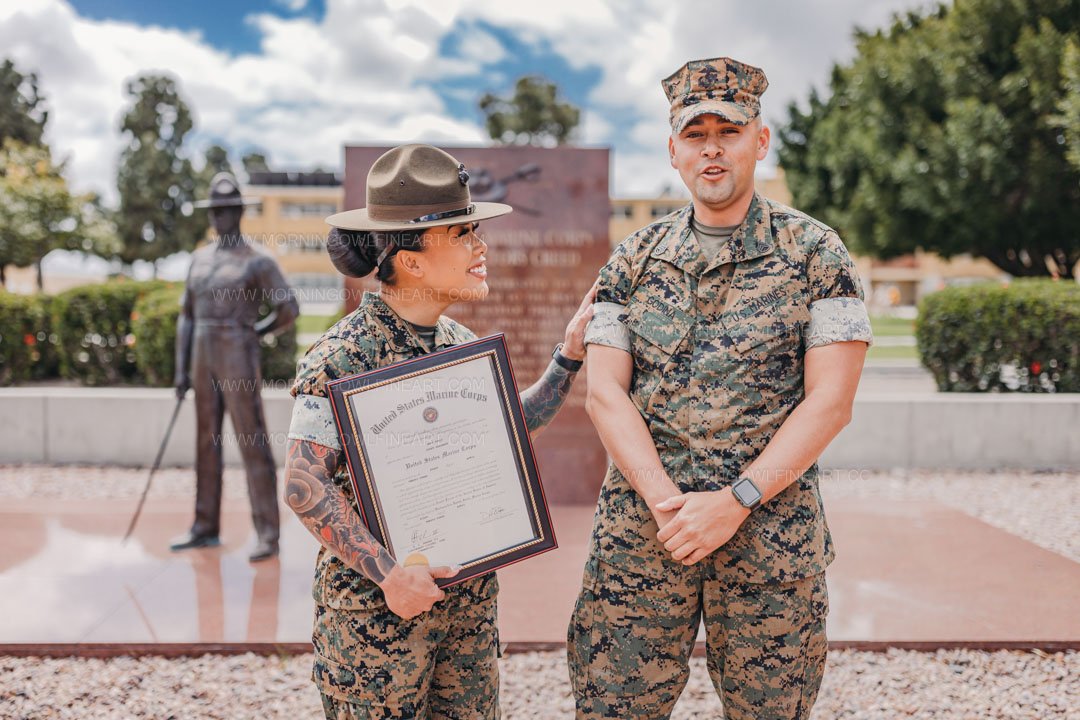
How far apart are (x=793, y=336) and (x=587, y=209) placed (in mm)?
3999

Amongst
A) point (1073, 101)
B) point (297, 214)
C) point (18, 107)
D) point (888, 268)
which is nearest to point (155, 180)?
point (18, 107)

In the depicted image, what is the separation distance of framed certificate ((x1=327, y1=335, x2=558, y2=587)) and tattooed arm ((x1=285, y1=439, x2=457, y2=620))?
0.05 m

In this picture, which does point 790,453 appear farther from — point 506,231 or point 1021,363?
point 1021,363

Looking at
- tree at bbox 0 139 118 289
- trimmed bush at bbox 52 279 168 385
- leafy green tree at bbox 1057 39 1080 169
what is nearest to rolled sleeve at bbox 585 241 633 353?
trimmed bush at bbox 52 279 168 385

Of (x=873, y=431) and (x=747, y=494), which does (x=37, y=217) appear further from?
(x=747, y=494)

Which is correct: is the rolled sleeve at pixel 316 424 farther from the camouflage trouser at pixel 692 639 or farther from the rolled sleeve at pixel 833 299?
the rolled sleeve at pixel 833 299

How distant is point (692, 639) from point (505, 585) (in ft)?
7.24

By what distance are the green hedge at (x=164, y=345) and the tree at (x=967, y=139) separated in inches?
505

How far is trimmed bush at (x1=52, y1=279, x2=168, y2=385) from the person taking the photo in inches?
380

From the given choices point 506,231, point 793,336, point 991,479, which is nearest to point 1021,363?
point 991,479

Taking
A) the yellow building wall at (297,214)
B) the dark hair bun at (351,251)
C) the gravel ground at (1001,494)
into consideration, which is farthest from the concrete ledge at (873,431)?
the yellow building wall at (297,214)

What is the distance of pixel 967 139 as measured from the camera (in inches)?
658

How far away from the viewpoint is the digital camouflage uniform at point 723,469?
204cm
